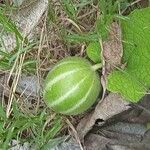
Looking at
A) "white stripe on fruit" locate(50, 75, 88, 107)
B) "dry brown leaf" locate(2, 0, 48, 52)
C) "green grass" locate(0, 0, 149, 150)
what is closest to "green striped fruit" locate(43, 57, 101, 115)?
"white stripe on fruit" locate(50, 75, 88, 107)

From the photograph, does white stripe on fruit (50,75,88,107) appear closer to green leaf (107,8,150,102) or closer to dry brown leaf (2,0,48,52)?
green leaf (107,8,150,102)

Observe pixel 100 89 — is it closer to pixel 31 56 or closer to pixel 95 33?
pixel 95 33

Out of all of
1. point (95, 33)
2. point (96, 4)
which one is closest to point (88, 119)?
point (95, 33)

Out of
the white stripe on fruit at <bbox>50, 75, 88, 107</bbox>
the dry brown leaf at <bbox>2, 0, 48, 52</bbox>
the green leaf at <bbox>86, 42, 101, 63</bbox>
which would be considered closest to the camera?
the white stripe on fruit at <bbox>50, 75, 88, 107</bbox>

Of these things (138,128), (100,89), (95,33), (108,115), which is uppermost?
(95,33)

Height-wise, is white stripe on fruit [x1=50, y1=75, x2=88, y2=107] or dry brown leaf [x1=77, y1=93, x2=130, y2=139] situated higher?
white stripe on fruit [x1=50, y1=75, x2=88, y2=107]

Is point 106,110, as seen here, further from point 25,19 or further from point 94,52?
point 25,19
